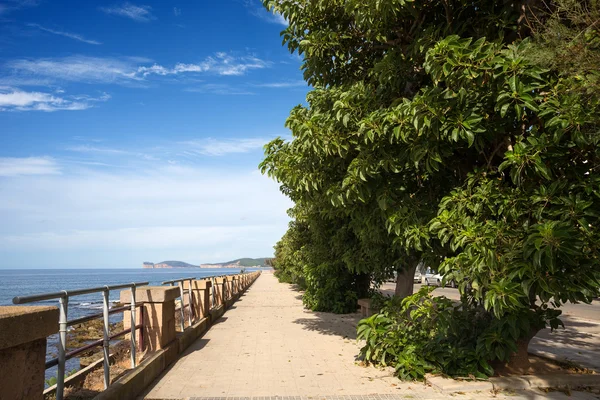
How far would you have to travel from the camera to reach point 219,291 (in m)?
17.5

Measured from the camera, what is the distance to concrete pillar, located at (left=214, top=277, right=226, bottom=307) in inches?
673

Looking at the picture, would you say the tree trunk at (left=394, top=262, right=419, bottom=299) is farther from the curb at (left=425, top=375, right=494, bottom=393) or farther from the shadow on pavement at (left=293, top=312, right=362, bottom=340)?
the curb at (left=425, top=375, right=494, bottom=393)

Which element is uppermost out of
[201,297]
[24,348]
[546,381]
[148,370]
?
[24,348]

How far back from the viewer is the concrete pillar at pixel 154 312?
24.3ft

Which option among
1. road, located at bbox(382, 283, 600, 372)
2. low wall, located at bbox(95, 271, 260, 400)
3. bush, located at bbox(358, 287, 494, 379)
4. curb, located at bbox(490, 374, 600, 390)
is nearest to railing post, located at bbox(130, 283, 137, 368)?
low wall, located at bbox(95, 271, 260, 400)

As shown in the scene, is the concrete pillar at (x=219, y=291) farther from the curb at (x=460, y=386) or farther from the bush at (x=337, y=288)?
the curb at (x=460, y=386)

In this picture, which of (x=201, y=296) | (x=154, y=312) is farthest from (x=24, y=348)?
(x=201, y=296)

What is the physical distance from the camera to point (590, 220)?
5.35 m

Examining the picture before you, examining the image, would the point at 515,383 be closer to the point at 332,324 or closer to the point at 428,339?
the point at 428,339

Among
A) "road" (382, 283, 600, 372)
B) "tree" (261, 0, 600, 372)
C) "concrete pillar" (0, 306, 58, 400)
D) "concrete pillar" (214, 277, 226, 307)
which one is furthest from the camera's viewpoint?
"concrete pillar" (214, 277, 226, 307)

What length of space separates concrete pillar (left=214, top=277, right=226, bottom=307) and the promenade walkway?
4.35 metres

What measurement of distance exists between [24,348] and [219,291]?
14.4 m

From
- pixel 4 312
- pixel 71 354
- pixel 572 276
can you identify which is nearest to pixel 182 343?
pixel 71 354

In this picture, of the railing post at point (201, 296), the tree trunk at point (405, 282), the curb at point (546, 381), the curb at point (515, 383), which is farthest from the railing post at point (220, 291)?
the curb at point (546, 381)
